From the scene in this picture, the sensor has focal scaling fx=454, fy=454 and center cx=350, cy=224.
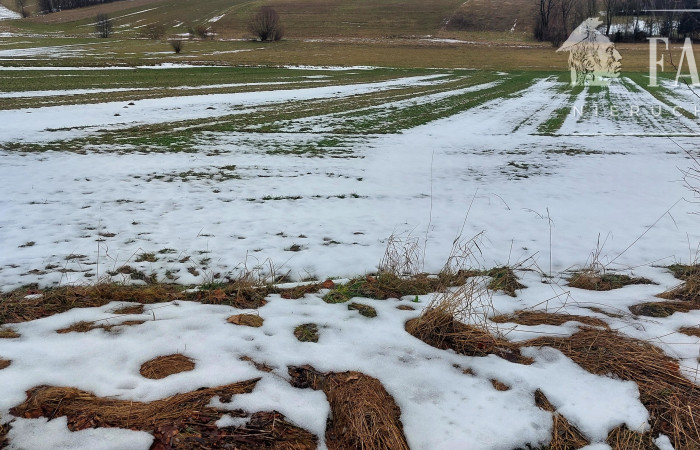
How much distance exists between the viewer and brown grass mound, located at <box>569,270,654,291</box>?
4875 millimetres

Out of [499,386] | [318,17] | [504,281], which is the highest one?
[318,17]

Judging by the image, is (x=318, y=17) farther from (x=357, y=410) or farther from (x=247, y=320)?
(x=357, y=410)

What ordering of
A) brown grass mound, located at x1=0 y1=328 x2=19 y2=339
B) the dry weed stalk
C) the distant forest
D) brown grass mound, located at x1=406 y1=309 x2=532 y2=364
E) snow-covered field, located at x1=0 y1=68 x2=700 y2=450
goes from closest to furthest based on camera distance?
snow-covered field, located at x1=0 y1=68 x2=700 y2=450
brown grass mound, located at x1=0 y1=328 x2=19 y2=339
brown grass mound, located at x1=406 y1=309 x2=532 y2=364
the dry weed stalk
the distant forest

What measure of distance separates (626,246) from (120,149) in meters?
10.9

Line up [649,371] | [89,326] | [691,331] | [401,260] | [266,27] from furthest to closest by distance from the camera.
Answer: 1. [266,27]
2. [401,260]
3. [691,331]
4. [89,326]
5. [649,371]

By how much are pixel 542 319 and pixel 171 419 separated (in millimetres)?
3060

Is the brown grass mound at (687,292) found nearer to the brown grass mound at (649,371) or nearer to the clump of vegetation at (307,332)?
the brown grass mound at (649,371)

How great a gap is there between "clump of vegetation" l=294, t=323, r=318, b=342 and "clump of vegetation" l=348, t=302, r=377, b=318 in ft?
1.58

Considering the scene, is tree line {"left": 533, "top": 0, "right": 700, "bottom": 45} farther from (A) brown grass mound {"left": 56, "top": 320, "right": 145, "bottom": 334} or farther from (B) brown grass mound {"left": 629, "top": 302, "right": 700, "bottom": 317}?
(A) brown grass mound {"left": 56, "top": 320, "right": 145, "bottom": 334}

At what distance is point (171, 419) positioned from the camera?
8.18 feet

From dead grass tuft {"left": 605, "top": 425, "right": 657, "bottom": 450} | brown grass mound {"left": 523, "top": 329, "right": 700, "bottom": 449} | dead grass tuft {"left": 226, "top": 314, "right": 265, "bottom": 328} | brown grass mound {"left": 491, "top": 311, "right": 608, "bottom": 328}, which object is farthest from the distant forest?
dead grass tuft {"left": 605, "top": 425, "right": 657, "bottom": 450}

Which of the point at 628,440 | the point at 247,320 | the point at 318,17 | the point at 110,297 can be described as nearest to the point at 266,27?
the point at 318,17

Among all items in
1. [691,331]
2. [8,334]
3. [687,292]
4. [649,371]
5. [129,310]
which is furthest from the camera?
[687,292]

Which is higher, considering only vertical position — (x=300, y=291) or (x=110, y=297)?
(x=110, y=297)
